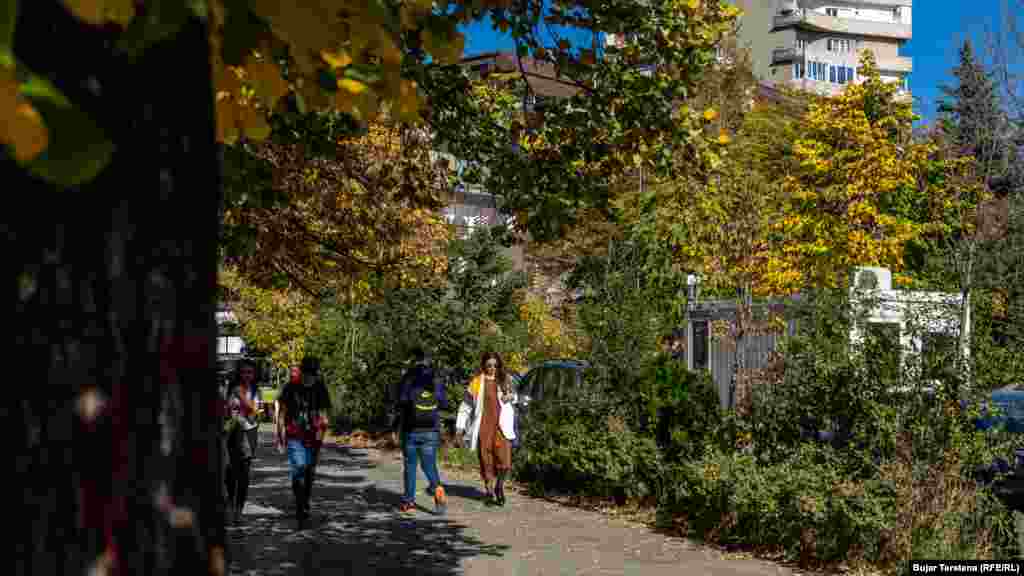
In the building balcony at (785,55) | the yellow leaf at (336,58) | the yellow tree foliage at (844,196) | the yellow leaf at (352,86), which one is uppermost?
the building balcony at (785,55)

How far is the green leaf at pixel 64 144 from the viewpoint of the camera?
81.8 inches

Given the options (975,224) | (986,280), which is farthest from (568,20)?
(975,224)

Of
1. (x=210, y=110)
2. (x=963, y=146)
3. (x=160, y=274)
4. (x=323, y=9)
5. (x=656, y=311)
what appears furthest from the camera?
(x=963, y=146)

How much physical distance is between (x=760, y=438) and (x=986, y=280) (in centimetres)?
927

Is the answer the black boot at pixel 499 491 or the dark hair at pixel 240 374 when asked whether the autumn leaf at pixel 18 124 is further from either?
the black boot at pixel 499 491

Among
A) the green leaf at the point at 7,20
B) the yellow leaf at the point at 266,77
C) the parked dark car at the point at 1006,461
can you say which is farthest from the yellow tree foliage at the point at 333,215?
the green leaf at the point at 7,20

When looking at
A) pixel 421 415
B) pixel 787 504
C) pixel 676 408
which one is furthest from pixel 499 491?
pixel 787 504

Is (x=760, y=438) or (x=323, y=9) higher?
(x=323, y=9)

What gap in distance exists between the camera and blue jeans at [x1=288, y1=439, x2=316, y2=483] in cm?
1248

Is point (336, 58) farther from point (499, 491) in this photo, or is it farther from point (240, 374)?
point (499, 491)

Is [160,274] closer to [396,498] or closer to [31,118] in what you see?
[31,118]

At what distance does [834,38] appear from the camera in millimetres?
103312

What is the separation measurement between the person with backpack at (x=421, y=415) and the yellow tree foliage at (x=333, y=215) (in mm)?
1452

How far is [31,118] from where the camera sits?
6.66 feet
